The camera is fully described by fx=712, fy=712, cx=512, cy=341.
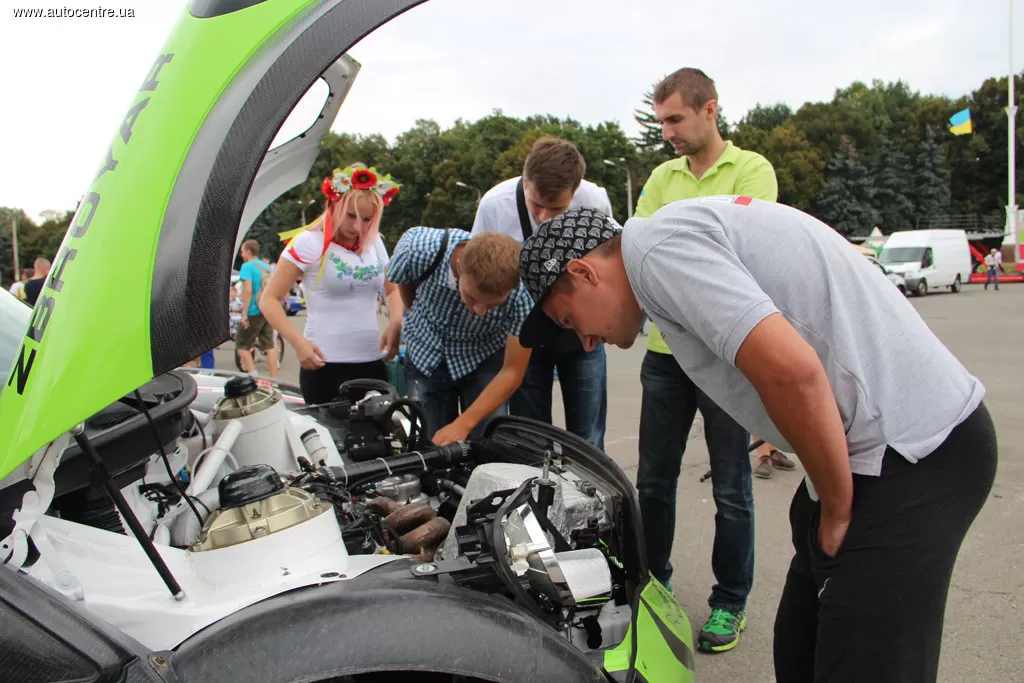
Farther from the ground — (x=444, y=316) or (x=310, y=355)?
(x=444, y=316)

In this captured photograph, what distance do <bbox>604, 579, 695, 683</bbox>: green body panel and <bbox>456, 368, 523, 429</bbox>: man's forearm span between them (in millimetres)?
1068

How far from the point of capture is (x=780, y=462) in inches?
193

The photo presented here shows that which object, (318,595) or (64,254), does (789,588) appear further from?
(64,254)

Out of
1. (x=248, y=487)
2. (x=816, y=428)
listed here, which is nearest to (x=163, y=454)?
(x=248, y=487)

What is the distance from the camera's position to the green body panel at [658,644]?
1.63 m

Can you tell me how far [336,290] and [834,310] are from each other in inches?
111

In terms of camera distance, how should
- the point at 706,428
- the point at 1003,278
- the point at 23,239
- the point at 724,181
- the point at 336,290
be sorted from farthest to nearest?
the point at 23,239 → the point at 1003,278 → the point at 336,290 → the point at 724,181 → the point at 706,428

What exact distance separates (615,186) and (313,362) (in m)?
55.0

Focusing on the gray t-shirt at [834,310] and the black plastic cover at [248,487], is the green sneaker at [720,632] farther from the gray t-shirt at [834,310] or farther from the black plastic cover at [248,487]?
the black plastic cover at [248,487]

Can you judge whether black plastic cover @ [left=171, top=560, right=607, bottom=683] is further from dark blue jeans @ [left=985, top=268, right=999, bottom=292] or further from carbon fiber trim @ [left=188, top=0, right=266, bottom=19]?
dark blue jeans @ [left=985, top=268, right=999, bottom=292]

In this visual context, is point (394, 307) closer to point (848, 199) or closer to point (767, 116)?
point (848, 199)

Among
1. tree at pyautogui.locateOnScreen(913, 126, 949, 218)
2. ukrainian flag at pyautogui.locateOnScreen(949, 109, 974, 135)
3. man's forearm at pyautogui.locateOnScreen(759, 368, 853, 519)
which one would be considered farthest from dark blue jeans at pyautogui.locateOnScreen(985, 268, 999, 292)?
tree at pyautogui.locateOnScreen(913, 126, 949, 218)

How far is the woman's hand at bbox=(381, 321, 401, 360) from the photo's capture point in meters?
4.09

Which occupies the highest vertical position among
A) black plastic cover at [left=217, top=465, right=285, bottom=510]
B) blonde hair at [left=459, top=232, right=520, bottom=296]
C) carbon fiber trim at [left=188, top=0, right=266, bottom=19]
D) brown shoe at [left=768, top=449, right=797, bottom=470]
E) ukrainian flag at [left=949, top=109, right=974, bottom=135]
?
ukrainian flag at [left=949, top=109, right=974, bottom=135]
